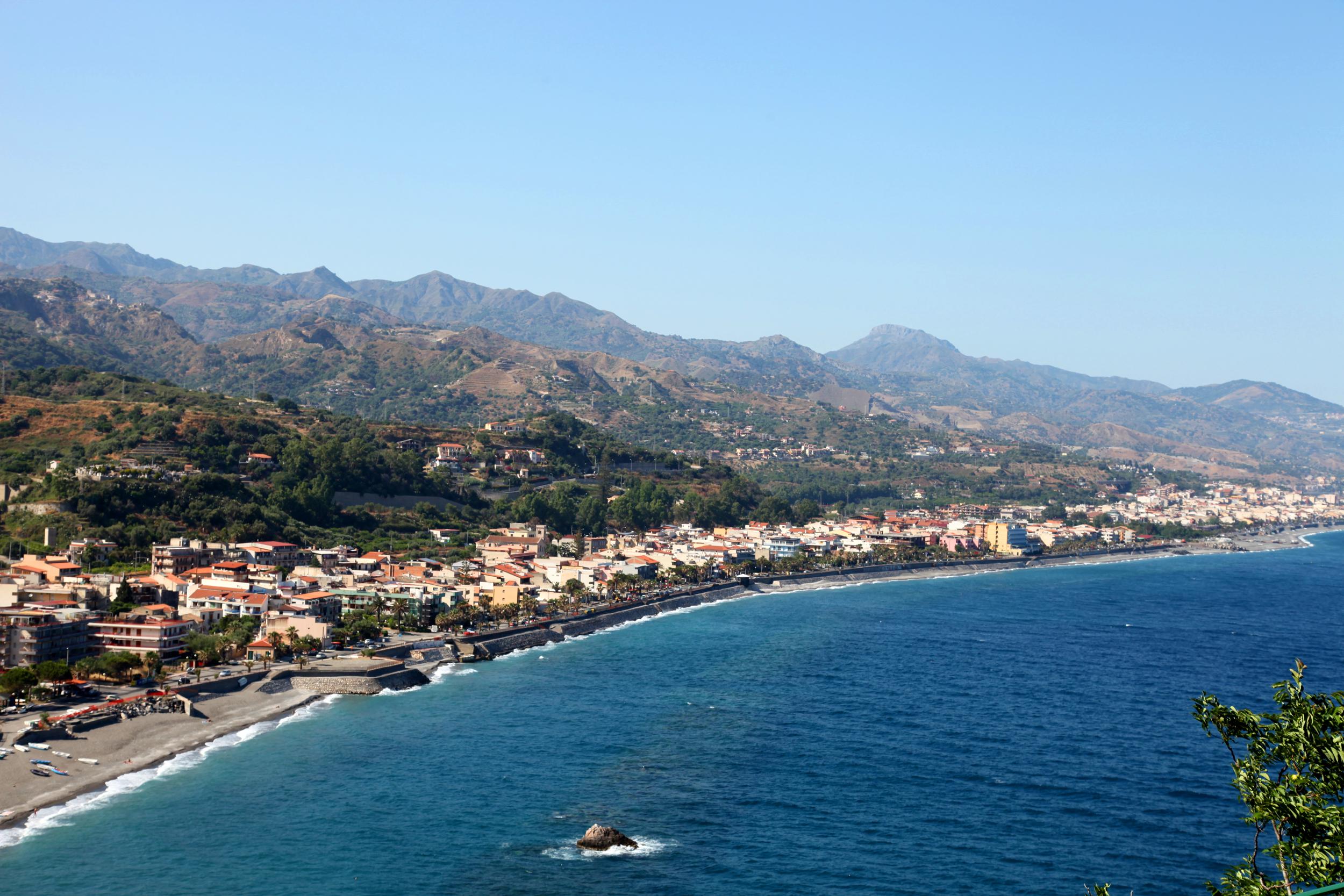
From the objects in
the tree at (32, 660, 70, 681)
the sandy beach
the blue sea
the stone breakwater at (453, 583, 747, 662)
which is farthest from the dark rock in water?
the stone breakwater at (453, 583, 747, 662)

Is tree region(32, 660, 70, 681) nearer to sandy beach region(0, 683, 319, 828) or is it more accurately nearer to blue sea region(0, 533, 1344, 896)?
sandy beach region(0, 683, 319, 828)

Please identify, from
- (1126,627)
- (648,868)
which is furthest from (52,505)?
(1126,627)

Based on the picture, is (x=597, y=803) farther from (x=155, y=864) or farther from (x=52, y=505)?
(x=52, y=505)

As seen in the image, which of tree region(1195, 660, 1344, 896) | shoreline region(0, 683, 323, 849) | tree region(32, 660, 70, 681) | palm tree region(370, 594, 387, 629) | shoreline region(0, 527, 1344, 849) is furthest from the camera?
palm tree region(370, 594, 387, 629)

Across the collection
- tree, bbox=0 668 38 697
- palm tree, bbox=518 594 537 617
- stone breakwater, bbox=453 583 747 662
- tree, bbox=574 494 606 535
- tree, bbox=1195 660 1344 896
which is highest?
tree, bbox=1195 660 1344 896

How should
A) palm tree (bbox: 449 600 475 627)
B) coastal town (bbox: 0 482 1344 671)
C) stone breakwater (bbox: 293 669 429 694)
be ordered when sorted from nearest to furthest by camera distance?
stone breakwater (bbox: 293 669 429 694), coastal town (bbox: 0 482 1344 671), palm tree (bbox: 449 600 475 627)

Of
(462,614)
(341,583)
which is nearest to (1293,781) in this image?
(462,614)

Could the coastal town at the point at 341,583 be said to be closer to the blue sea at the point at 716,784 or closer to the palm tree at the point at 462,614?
the palm tree at the point at 462,614
